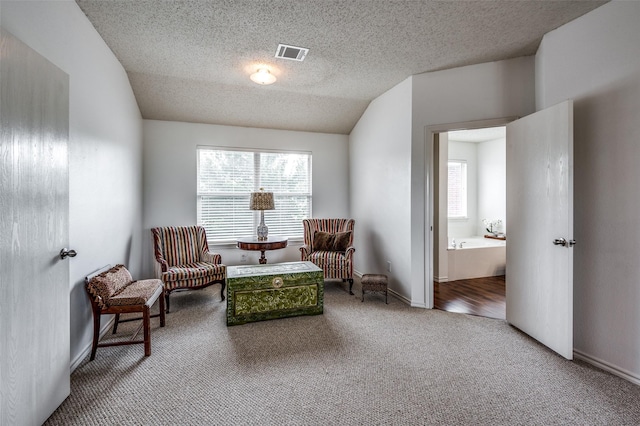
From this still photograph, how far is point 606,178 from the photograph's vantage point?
2.21 metres

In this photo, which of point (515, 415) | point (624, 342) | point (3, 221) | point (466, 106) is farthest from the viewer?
point (466, 106)

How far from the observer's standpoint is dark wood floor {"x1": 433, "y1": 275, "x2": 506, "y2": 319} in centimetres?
337

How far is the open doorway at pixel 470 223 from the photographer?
12.9 ft

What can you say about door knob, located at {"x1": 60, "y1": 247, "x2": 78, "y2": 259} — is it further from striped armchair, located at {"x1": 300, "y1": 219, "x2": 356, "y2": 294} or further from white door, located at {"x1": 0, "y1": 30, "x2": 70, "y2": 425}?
striped armchair, located at {"x1": 300, "y1": 219, "x2": 356, "y2": 294}

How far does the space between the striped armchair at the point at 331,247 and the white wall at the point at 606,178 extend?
2336 millimetres

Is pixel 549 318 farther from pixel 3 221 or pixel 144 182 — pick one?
pixel 144 182

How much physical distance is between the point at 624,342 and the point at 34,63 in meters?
4.00

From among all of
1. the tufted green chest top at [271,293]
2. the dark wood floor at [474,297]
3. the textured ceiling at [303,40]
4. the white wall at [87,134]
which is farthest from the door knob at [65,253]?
the dark wood floor at [474,297]

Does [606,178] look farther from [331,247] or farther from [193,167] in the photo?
[193,167]

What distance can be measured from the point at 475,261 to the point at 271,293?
3.41m

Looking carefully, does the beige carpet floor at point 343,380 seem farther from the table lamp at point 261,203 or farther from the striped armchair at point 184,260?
the table lamp at point 261,203

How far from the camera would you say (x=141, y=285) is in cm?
267

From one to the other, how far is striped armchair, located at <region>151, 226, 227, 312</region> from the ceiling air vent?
2.41 metres

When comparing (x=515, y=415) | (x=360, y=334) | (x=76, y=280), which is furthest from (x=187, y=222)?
(x=515, y=415)
